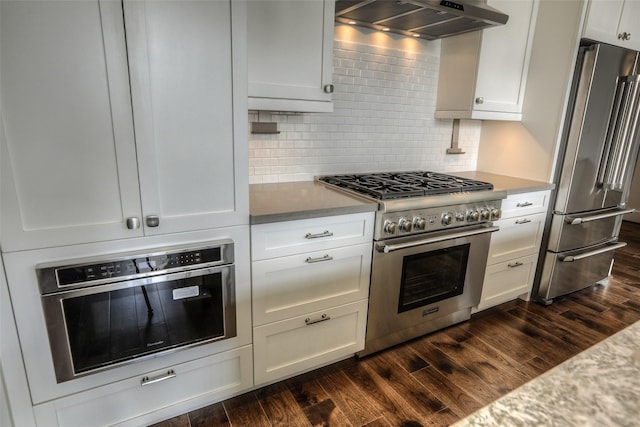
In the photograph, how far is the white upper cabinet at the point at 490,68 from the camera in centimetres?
266

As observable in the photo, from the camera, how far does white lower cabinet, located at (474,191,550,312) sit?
106 inches

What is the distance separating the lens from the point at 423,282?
2.34 meters

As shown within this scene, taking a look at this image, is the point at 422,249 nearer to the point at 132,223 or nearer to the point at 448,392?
the point at 448,392

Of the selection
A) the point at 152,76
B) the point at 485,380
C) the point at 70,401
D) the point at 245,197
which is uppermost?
the point at 152,76

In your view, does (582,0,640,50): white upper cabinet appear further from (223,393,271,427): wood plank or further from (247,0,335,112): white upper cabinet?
(223,393,271,427): wood plank

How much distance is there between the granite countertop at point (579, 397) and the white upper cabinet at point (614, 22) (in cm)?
269

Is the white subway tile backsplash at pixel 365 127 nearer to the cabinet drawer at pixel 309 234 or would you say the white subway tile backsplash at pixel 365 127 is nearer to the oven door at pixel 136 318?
the cabinet drawer at pixel 309 234

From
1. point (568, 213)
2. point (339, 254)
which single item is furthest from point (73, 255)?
point (568, 213)

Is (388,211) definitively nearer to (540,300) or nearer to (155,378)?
(155,378)

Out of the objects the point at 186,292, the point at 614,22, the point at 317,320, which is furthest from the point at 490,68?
the point at 186,292

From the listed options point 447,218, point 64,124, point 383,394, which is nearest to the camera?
point 64,124

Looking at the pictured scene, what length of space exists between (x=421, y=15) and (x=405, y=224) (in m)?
1.26

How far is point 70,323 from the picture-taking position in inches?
55.5

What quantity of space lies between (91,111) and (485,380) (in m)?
2.34
